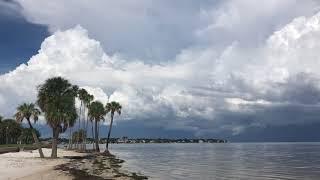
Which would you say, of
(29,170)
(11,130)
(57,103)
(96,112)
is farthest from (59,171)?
(11,130)

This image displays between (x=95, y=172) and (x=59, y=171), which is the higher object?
(x=59, y=171)

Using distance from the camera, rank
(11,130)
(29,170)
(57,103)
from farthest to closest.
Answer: (11,130) → (57,103) → (29,170)

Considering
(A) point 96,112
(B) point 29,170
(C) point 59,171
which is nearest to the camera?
(C) point 59,171

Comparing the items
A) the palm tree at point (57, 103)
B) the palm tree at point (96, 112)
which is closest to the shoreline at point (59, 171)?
the palm tree at point (57, 103)

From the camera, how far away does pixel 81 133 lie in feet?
583

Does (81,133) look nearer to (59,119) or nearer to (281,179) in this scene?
(59,119)

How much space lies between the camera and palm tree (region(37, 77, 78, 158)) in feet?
259

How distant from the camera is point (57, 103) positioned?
8000 cm

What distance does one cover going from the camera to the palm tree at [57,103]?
259ft

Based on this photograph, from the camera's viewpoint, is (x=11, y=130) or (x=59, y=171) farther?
(x=11, y=130)

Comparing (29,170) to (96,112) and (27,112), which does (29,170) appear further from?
(96,112)

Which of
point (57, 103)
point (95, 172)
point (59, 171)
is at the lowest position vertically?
point (95, 172)

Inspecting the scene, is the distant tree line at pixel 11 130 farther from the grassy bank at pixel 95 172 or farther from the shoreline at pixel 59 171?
the grassy bank at pixel 95 172

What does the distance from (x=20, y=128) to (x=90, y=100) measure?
66877 mm
